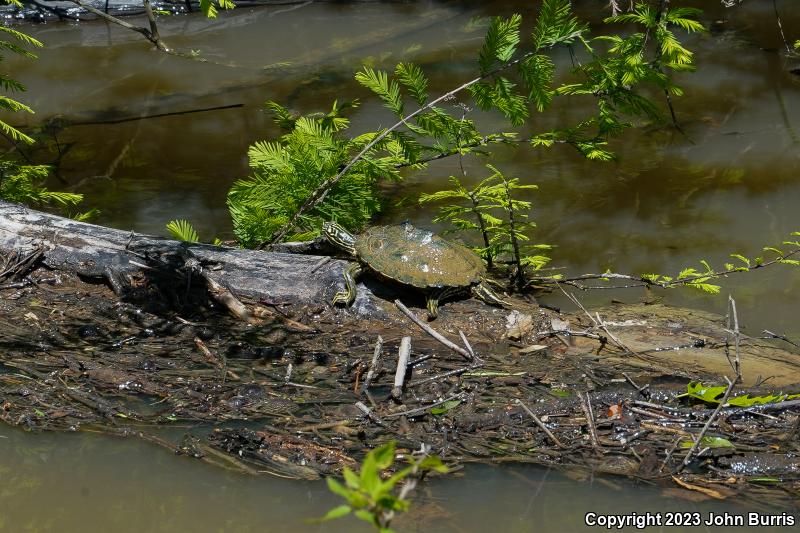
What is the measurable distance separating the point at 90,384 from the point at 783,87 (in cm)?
944

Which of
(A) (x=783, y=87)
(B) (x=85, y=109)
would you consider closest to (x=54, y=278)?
(B) (x=85, y=109)

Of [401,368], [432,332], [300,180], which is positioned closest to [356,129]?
[300,180]

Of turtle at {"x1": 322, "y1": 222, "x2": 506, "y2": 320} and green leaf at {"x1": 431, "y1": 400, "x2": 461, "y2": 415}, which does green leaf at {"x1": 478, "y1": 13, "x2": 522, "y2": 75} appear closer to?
turtle at {"x1": 322, "y1": 222, "x2": 506, "y2": 320}

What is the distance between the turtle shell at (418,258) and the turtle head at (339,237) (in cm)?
13

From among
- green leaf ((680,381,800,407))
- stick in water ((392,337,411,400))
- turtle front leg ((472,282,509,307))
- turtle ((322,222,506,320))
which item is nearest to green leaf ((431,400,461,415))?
stick in water ((392,337,411,400))

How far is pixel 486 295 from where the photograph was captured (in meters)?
5.79

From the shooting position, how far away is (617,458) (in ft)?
14.4

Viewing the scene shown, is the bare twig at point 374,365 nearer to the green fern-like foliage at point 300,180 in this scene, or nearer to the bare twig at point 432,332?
the bare twig at point 432,332

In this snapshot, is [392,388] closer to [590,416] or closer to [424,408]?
[424,408]

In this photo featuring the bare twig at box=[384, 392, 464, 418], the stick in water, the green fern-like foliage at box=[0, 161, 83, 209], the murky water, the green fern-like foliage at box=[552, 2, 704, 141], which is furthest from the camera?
the green fern-like foliage at box=[0, 161, 83, 209]

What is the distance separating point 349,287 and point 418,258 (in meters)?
0.50

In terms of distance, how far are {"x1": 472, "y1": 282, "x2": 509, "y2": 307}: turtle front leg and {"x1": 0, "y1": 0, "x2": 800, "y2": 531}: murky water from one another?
130 centimetres

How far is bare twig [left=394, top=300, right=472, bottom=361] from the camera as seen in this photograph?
17.0ft

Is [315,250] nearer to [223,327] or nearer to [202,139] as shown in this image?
[223,327]
